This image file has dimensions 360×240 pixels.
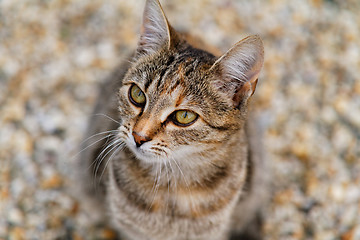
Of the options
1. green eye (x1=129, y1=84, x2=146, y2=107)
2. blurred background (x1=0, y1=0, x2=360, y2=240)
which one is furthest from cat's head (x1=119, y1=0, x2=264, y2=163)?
blurred background (x1=0, y1=0, x2=360, y2=240)

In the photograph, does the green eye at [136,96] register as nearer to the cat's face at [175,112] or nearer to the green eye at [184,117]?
the cat's face at [175,112]

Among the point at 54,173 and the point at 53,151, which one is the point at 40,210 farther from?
the point at 53,151

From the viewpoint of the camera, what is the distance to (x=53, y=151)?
2.60 m

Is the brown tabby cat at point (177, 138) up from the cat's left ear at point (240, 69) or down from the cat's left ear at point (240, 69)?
down

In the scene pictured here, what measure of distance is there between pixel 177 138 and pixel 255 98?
1428 mm

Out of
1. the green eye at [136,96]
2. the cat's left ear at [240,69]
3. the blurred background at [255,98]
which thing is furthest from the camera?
the blurred background at [255,98]

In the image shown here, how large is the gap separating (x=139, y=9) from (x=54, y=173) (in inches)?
64.1

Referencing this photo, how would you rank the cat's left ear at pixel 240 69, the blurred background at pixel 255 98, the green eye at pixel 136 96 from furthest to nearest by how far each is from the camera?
1. the blurred background at pixel 255 98
2. the green eye at pixel 136 96
3. the cat's left ear at pixel 240 69

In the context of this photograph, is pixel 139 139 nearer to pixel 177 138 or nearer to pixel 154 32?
pixel 177 138

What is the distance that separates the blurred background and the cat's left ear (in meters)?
1.14

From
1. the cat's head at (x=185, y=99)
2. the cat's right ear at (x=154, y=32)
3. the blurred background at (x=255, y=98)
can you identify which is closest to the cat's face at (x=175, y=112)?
the cat's head at (x=185, y=99)

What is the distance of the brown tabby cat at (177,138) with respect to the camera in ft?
4.81

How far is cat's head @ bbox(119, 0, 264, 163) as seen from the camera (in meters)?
1.45

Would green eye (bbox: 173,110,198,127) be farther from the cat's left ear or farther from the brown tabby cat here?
the cat's left ear
